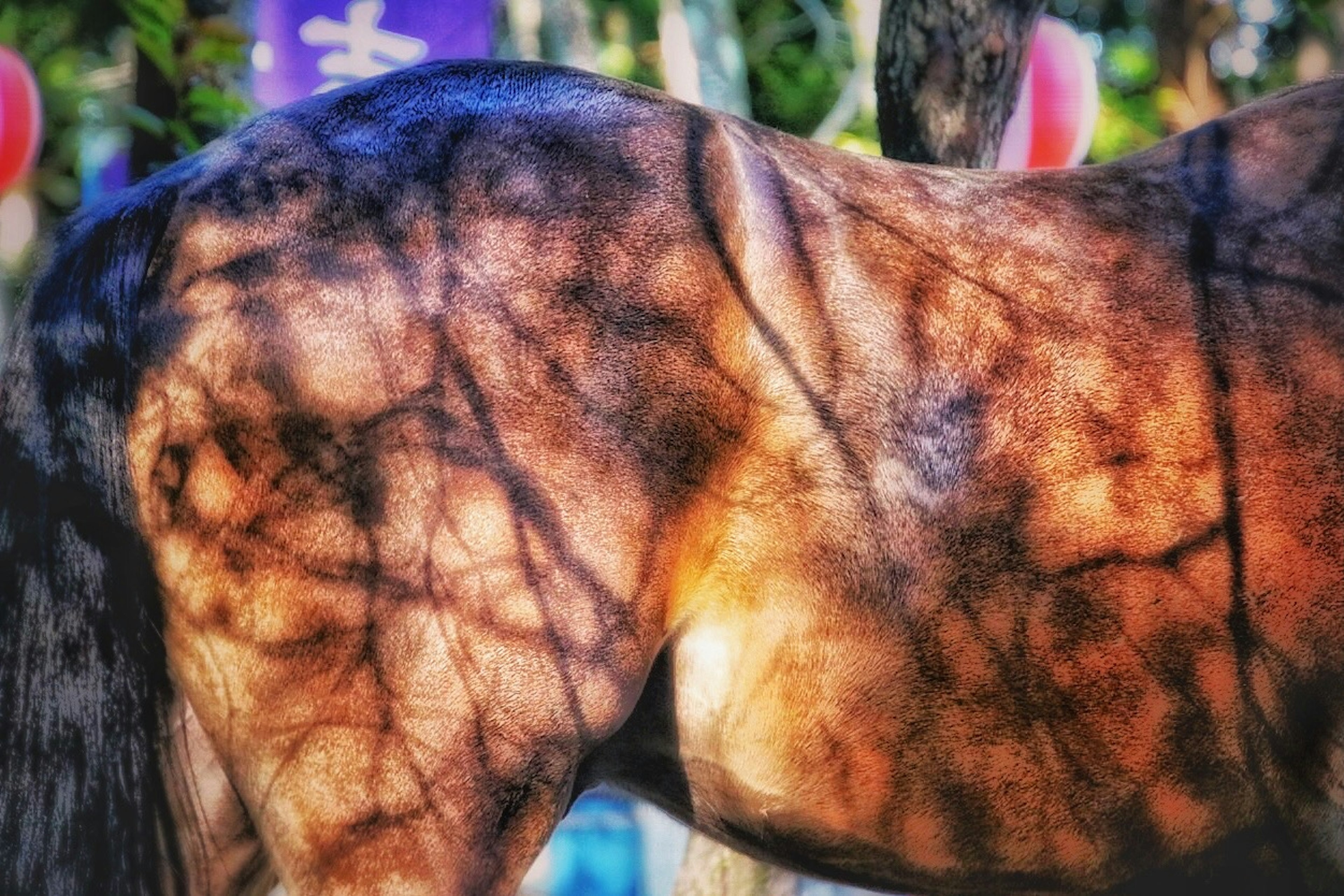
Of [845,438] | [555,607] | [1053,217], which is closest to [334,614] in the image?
[555,607]

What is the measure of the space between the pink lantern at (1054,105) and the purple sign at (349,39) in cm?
202

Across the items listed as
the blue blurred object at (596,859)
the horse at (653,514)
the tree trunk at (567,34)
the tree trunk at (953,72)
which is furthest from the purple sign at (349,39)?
the blue blurred object at (596,859)

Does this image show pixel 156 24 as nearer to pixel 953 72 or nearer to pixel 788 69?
pixel 953 72

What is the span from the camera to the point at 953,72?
3.18 metres

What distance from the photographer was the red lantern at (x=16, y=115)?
454 centimetres

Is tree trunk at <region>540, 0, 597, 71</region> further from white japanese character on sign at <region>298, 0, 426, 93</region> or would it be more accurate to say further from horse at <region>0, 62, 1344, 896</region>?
horse at <region>0, 62, 1344, 896</region>

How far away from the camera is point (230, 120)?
11.6 feet

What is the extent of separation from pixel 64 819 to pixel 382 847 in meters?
0.48

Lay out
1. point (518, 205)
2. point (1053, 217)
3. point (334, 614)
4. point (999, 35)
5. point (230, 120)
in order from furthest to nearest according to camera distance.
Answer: point (230, 120), point (999, 35), point (1053, 217), point (518, 205), point (334, 614)

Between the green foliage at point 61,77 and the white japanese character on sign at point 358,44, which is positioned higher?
the white japanese character on sign at point 358,44

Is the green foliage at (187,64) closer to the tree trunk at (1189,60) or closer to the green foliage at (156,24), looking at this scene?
the green foliage at (156,24)

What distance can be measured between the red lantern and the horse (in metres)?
3.17

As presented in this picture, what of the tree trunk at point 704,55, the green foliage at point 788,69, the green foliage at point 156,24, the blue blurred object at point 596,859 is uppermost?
the green foliage at point 156,24

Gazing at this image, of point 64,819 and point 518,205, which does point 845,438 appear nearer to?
point 518,205
